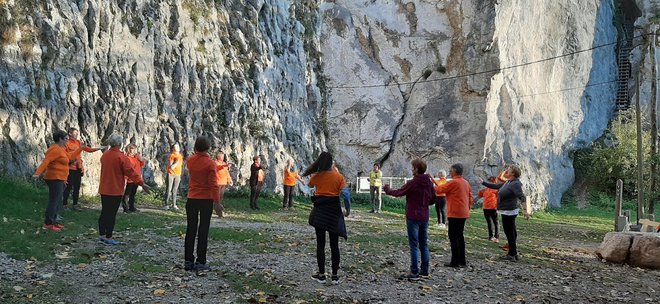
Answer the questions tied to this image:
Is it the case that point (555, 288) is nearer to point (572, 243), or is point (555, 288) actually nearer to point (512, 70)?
point (572, 243)

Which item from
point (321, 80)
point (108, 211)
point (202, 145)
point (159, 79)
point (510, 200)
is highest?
point (321, 80)

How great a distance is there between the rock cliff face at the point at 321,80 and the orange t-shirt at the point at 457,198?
10.5m

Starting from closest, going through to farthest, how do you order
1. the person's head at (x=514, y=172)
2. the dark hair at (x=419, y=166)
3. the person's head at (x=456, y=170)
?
1. the dark hair at (x=419, y=166)
2. the person's head at (x=456, y=170)
3. the person's head at (x=514, y=172)

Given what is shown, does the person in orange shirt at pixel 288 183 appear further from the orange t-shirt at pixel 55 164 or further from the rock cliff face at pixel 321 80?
the orange t-shirt at pixel 55 164

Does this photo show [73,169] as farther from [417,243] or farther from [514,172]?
→ [514,172]

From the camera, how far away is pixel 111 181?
31.0 feet

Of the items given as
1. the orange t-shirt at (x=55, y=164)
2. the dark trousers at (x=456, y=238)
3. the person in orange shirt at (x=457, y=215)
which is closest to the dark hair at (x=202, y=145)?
the orange t-shirt at (x=55, y=164)

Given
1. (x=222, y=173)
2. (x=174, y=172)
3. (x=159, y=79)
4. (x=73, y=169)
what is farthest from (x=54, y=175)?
(x=159, y=79)

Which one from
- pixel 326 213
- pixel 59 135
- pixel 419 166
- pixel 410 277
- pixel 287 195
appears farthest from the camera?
pixel 287 195

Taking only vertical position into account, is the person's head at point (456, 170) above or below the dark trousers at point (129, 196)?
above

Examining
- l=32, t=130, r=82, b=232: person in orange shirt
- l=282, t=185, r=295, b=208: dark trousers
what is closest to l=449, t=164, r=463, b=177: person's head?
l=32, t=130, r=82, b=232: person in orange shirt

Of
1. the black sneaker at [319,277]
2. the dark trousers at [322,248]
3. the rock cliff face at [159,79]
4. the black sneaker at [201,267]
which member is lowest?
the black sneaker at [319,277]

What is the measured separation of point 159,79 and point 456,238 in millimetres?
13699

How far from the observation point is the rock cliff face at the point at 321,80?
16312 mm
